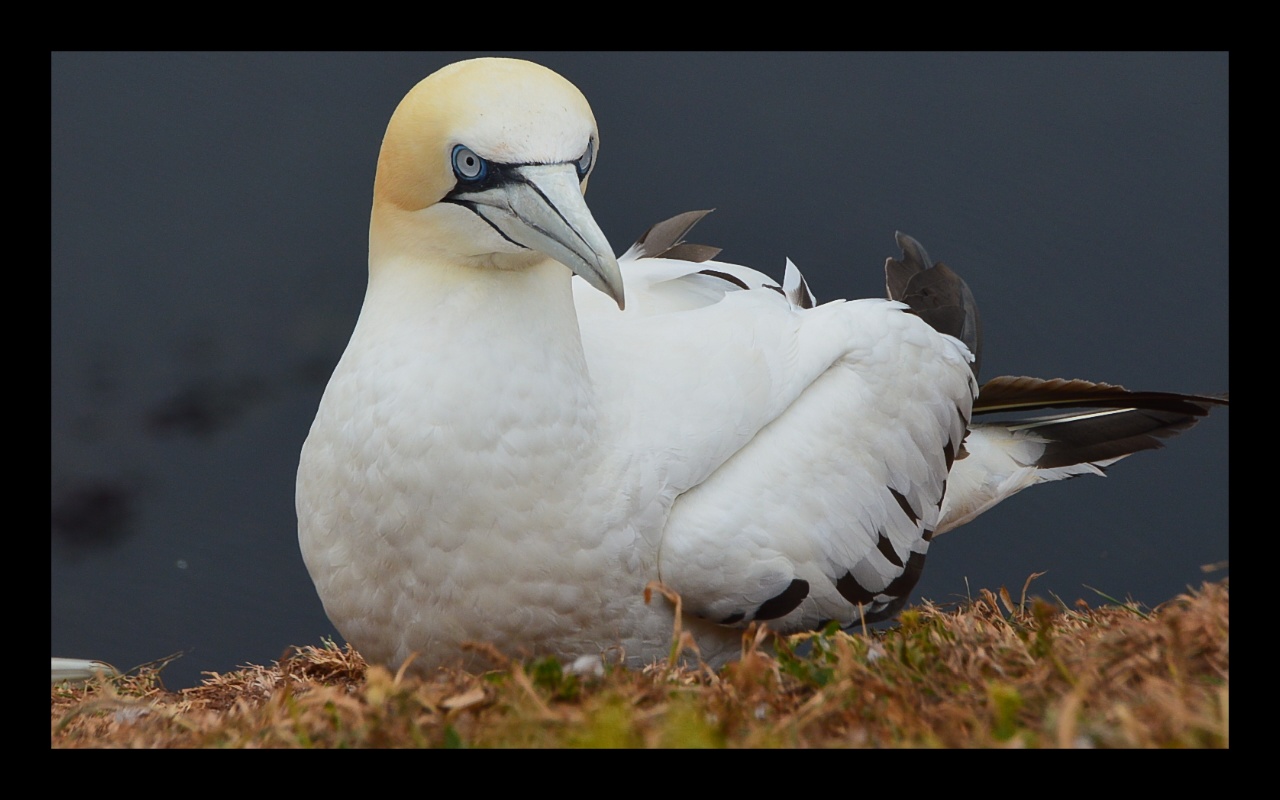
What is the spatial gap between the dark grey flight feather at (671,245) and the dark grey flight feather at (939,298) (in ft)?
2.15

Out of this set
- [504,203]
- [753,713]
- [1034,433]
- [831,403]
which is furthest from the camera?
[1034,433]

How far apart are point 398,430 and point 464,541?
0.96 ft

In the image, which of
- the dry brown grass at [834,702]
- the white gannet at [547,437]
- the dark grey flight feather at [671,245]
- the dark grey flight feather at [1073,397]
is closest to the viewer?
the dry brown grass at [834,702]

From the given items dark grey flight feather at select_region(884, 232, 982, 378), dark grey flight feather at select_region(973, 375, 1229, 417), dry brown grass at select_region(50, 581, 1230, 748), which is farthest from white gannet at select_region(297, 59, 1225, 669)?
dark grey flight feather at select_region(973, 375, 1229, 417)

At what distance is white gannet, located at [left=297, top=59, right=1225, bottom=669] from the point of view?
283 cm

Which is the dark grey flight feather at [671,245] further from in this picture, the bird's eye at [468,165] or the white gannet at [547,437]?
the bird's eye at [468,165]

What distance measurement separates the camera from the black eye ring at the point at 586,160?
9.47 feet

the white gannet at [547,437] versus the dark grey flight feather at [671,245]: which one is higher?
the dark grey flight feather at [671,245]

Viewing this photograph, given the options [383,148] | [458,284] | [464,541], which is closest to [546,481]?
[464,541]

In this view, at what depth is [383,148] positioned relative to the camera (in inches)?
120

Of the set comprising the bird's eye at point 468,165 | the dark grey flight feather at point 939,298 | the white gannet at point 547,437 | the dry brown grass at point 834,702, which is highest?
the bird's eye at point 468,165

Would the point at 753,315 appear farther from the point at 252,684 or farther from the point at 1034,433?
the point at 252,684

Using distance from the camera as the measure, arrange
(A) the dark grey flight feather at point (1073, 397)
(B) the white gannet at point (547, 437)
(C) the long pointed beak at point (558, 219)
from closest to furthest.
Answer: (C) the long pointed beak at point (558, 219), (B) the white gannet at point (547, 437), (A) the dark grey flight feather at point (1073, 397)

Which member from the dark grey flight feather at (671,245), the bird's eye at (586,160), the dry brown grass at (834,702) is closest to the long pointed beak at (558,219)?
the bird's eye at (586,160)
